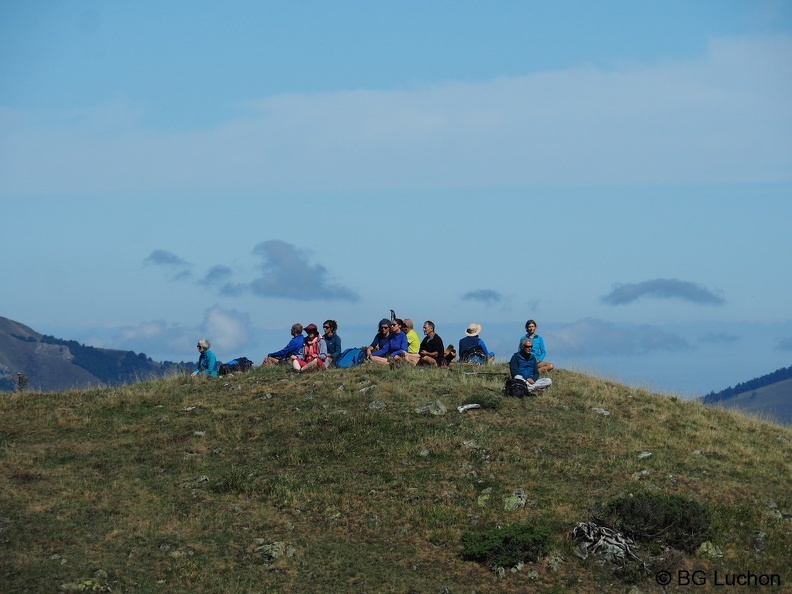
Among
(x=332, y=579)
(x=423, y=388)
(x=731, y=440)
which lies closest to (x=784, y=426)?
(x=731, y=440)

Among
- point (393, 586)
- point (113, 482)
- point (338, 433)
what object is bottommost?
point (393, 586)

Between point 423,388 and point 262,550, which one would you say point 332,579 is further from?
point 423,388

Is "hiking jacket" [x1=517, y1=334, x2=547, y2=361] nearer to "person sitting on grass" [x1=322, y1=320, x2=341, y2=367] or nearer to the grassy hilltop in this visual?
the grassy hilltop

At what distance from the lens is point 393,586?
19.2 metres

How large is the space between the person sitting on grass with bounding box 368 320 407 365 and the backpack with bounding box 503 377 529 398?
16.0 ft

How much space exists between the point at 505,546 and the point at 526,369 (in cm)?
1159

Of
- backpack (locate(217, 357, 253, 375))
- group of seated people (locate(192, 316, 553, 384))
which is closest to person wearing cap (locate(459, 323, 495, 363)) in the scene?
group of seated people (locate(192, 316, 553, 384))

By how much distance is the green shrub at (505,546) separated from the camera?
20.1 metres

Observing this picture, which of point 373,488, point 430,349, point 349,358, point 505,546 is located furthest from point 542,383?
point 505,546

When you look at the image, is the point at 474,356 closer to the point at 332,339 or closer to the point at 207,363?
the point at 332,339

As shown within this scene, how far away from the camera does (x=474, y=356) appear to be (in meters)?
36.4

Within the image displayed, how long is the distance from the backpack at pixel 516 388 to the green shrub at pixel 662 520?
906 cm

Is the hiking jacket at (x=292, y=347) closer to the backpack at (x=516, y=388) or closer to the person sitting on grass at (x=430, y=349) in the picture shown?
the person sitting on grass at (x=430, y=349)

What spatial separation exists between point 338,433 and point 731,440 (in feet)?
34.9
